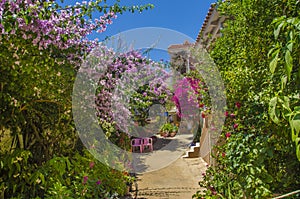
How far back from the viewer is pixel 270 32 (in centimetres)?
175

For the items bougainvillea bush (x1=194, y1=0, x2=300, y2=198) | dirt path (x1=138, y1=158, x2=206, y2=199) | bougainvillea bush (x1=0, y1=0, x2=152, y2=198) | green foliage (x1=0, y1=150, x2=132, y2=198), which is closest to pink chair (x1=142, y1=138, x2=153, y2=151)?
dirt path (x1=138, y1=158, x2=206, y2=199)

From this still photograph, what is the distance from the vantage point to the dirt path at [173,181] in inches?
148

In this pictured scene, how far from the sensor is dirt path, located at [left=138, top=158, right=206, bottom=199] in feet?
12.3

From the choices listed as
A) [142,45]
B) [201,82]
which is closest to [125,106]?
[142,45]

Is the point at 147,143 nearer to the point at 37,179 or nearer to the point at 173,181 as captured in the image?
the point at 173,181

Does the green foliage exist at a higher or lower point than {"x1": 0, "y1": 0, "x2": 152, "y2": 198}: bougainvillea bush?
lower

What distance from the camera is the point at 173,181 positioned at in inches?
177

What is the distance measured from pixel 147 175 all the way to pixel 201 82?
8.14ft

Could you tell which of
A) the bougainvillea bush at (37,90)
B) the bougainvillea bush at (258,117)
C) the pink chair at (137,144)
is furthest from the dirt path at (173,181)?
the bougainvillea bush at (258,117)

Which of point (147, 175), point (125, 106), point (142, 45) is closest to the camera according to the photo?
point (142, 45)

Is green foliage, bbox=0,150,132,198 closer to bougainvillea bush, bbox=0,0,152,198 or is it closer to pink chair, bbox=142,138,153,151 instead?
bougainvillea bush, bbox=0,0,152,198

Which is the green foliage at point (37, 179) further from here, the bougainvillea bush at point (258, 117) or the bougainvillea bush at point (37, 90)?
the bougainvillea bush at point (258, 117)

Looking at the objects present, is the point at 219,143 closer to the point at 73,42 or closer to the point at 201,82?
the point at 201,82

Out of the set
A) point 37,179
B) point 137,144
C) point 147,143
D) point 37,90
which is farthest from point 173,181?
point 37,90
